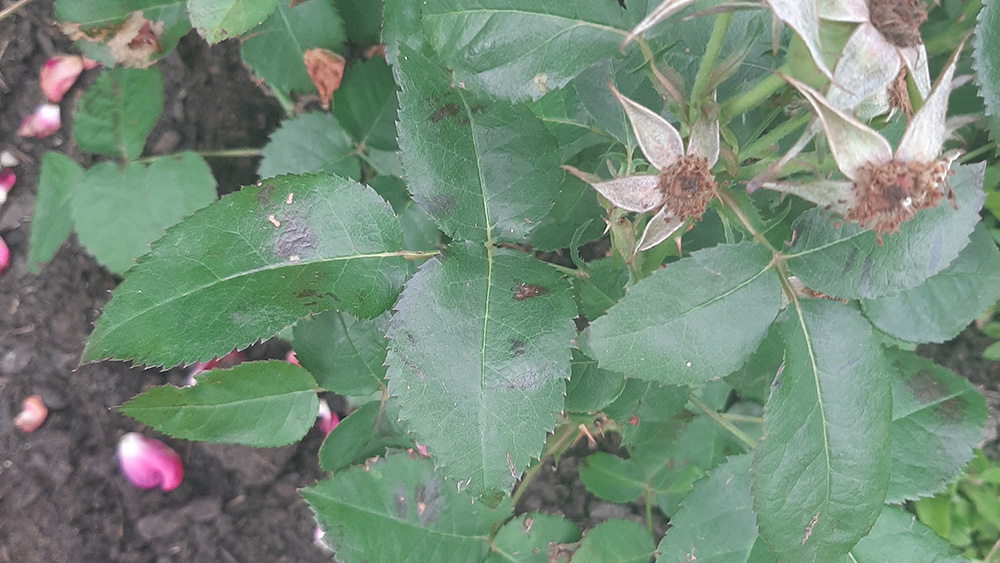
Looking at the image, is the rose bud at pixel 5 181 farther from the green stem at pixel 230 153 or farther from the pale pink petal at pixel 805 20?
the pale pink petal at pixel 805 20

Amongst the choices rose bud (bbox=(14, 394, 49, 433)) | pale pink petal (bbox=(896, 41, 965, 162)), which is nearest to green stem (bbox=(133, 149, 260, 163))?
rose bud (bbox=(14, 394, 49, 433))

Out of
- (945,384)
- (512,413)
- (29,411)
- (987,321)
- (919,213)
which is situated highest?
(919,213)

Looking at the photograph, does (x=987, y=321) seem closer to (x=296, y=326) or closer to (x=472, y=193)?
(x=472, y=193)

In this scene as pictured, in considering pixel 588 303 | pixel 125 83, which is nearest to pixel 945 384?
pixel 588 303

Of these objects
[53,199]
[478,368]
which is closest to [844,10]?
[478,368]

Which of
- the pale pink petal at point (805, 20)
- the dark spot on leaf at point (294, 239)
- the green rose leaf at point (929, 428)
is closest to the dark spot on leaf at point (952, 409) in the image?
the green rose leaf at point (929, 428)
